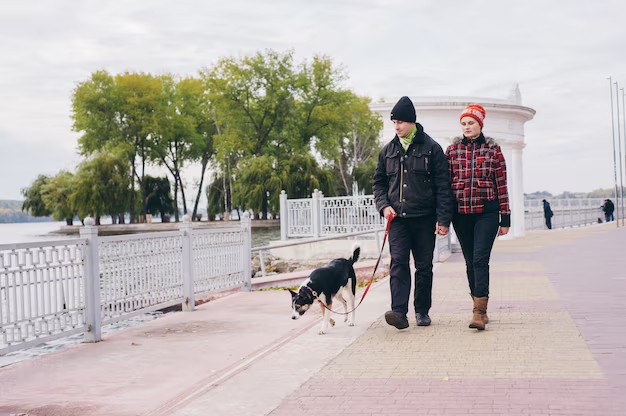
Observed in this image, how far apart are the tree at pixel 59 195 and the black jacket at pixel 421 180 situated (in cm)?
6390

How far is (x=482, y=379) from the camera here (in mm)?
5613

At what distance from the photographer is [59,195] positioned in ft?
230

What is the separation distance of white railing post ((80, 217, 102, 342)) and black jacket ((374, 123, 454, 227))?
11.2 ft

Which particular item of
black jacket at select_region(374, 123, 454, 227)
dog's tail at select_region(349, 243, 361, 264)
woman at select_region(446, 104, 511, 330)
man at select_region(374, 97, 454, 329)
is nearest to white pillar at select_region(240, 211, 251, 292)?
dog's tail at select_region(349, 243, 361, 264)

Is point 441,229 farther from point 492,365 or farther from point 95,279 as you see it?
point 95,279

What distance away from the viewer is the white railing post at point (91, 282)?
27.6ft

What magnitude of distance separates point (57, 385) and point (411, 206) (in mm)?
3655

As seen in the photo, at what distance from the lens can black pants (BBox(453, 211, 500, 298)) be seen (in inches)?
295

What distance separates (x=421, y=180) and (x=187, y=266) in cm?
482

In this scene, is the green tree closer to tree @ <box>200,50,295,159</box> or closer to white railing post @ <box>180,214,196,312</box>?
tree @ <box>200,50,295,159</box>

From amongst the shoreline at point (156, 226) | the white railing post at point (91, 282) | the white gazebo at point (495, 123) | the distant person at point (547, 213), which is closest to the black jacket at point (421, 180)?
the white railing post at point (91, 282)

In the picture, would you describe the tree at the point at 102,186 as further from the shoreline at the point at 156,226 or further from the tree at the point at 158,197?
the tree at the point at 158,197

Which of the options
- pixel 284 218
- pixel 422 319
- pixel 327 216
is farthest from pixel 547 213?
pixel 422 319

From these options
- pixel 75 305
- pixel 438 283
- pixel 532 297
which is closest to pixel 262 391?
pixel 75 305
